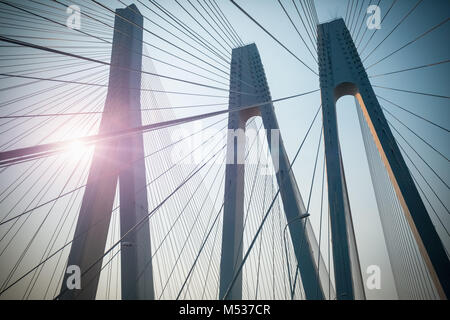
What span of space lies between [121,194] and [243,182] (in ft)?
9.29

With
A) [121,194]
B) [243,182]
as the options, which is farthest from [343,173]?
[121,194]

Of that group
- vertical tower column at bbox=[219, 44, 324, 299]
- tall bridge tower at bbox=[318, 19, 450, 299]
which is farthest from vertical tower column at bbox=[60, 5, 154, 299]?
tall bridge tower at bbox=[318, 19, 450, 299]

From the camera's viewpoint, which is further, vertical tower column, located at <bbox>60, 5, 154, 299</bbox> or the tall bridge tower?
vertical tower column, located at <bbox>60, 5, 154, 299</bbox>

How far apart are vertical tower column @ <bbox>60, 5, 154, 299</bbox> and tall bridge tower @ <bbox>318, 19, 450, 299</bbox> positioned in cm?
332

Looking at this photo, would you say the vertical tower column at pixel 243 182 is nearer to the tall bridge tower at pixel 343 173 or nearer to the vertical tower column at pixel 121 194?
the tall bridge tower at pixel 343 173

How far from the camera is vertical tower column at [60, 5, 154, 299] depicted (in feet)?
14.3

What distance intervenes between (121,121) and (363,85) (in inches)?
199

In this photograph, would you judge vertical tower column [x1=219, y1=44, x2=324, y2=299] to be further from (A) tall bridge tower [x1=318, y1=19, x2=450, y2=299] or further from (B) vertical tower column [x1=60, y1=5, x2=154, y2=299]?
(B) vertical tower column [x1=60, y1=5, x2=154, y2=299]

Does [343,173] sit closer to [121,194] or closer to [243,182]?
[243,182]

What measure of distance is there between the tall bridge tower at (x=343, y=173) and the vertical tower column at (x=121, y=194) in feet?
10.9

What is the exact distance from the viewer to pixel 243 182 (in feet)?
21.3

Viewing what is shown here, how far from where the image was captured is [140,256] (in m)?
4.95
